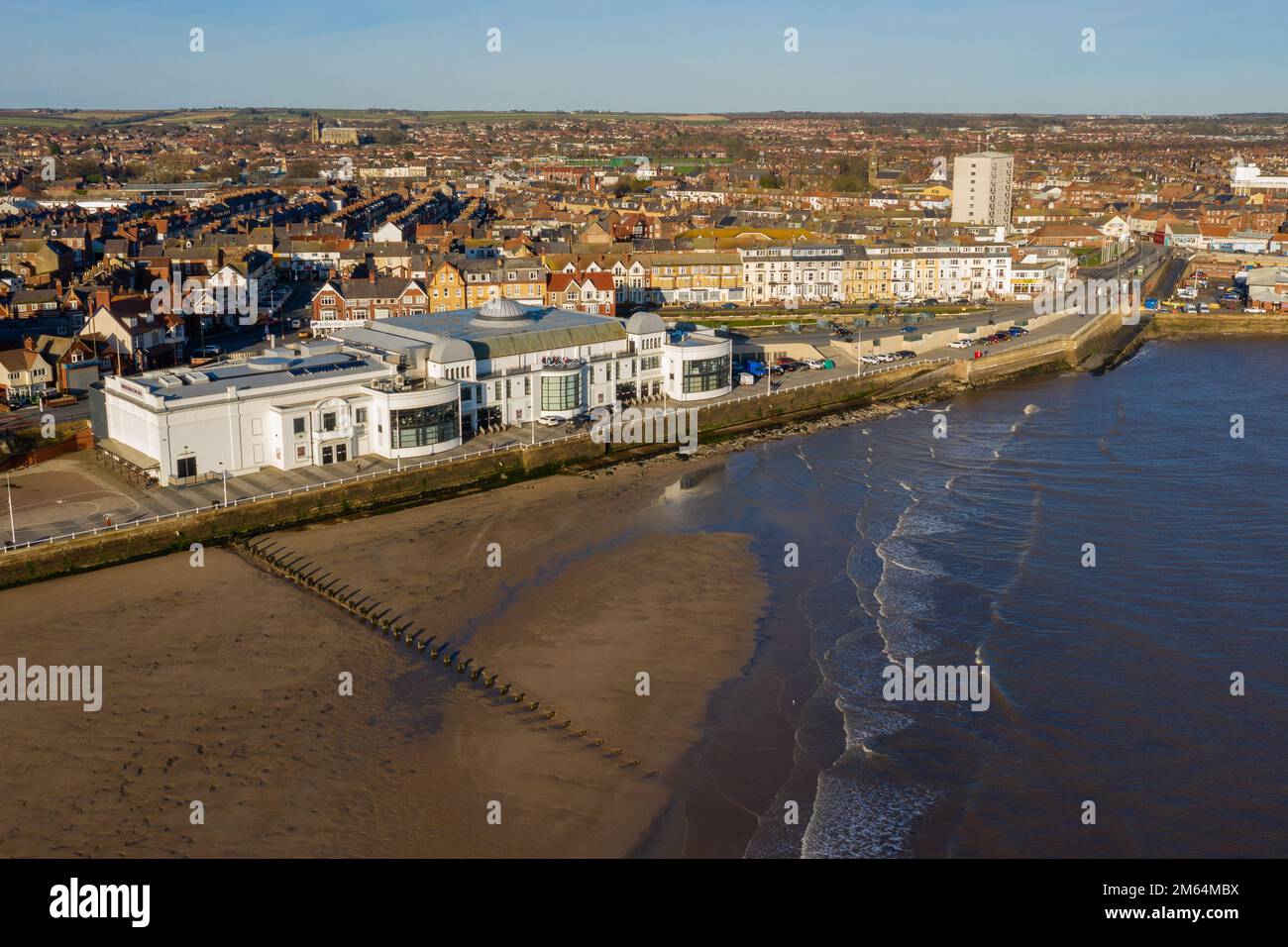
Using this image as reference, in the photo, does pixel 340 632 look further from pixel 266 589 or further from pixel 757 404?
pixel 757 404

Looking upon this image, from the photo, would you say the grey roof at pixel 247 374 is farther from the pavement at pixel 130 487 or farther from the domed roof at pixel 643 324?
the domed roof at pixel 643 324

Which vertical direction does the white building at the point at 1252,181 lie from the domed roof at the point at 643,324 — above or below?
above

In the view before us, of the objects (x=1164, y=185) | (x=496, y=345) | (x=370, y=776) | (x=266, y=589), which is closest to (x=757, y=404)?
(x=496, y=345)

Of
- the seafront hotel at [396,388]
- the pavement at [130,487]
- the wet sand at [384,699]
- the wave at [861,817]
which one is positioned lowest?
the wave at [861,817]

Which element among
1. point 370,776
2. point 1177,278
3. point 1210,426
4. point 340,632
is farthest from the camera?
point 1177,278

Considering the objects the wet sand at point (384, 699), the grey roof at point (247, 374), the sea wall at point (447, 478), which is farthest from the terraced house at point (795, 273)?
the wet sand at point (384, 699)

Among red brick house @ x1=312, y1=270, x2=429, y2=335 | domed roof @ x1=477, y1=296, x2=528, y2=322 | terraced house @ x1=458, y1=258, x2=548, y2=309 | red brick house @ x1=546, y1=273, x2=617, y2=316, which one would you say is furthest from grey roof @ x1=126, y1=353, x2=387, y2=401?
red brick house @ x1=546, y1=273, x2=617, y2=316

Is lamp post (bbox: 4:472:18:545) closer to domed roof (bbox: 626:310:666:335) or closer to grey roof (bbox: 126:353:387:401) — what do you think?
grey roof (bbox: 126:353:387:401)
